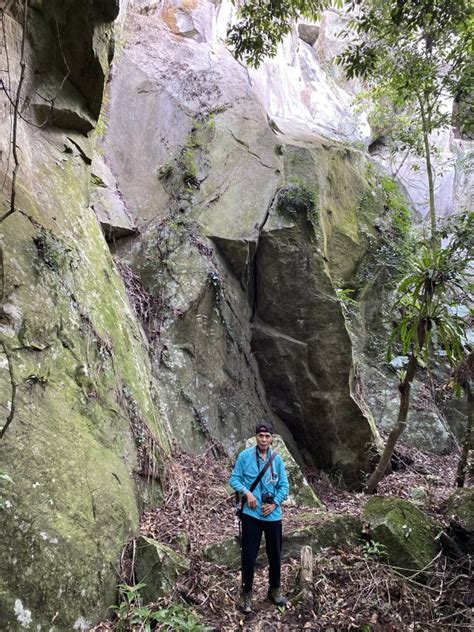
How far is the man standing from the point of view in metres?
3.92

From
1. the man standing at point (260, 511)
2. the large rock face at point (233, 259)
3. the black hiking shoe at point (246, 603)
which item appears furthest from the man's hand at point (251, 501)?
the large rock face at point (233, 259)

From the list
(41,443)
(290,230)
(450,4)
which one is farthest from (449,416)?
(41,443)

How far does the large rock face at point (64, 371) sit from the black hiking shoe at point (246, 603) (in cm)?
112

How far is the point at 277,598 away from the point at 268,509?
835mm

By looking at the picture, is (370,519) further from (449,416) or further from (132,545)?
(449,416)

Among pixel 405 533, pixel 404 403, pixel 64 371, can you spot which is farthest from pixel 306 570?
pixel 404 403

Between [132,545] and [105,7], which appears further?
[105,7]

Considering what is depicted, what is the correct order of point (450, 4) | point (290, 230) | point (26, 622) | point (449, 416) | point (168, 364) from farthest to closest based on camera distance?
point (449, 416) < point (290, 230) < point (168, 364) < point (450, 4) < point (26, 622)

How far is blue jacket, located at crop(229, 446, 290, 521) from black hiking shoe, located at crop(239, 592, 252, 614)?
2.28 ft

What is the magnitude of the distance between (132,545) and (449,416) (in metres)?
10.4

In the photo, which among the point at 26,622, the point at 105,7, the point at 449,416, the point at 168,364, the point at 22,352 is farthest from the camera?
the point at 449,416

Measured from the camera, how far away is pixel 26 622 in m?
3.02

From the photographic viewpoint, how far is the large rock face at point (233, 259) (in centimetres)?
851

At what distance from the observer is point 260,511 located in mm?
3920
